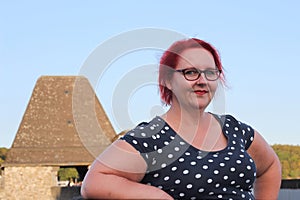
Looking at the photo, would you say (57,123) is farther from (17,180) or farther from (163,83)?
(163,83)

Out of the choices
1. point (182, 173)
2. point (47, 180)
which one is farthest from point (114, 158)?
point (47, 180)

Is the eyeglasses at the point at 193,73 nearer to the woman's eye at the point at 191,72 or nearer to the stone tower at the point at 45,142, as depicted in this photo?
the woman's eye at the point at 191,72

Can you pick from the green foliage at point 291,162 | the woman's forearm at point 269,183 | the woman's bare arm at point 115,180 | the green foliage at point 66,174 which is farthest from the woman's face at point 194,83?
the green foliage at point 66,174

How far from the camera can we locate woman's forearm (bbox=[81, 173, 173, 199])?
1.93m

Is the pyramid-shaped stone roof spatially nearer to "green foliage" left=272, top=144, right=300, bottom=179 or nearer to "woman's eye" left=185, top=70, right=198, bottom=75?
"green foliage" left=272, top=144, right=300, bottom=179

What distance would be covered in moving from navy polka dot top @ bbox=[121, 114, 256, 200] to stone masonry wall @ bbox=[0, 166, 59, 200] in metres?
25.7

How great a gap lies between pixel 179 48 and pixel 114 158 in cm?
41

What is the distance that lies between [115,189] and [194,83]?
0.42m

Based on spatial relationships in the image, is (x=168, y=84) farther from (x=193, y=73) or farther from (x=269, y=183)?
(x=269, y=183)

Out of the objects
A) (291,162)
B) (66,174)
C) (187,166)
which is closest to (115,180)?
(187,166)

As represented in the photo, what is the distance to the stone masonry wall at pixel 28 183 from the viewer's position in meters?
Answer: 28.2

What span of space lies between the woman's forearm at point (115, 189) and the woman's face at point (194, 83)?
35cm

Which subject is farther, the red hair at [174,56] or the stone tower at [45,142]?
the stone tower at [45,142]

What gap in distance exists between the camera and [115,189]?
6.35ft
